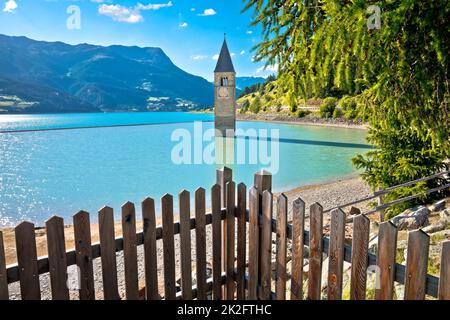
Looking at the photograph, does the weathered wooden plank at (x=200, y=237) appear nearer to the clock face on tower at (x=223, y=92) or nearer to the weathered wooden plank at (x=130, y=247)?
the weathered wooden plank at (x=130, y=247)

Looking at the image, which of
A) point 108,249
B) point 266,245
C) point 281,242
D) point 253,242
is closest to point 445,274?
point 281,242

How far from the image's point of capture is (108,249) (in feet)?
7.99

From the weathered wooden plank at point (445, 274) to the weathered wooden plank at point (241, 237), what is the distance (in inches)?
64.2

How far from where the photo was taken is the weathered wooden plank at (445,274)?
1795 mm

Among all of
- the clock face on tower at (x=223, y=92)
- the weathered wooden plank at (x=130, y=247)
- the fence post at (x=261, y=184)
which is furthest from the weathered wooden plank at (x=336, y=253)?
the clock face on tower at (x=223, y=92)

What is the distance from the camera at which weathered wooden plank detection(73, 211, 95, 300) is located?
89.5 inches

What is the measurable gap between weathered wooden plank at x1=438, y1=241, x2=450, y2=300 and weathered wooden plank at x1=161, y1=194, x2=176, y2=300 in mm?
1899

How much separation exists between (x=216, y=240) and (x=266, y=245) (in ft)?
1.54

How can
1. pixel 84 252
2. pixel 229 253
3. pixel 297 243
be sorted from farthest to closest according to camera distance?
pixel 229 253
pixel 297 243
pixel 84 252

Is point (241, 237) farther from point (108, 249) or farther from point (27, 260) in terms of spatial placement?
point (27, 260)

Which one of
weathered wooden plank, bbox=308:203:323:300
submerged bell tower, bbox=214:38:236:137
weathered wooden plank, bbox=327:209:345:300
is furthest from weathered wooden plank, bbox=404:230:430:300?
submerged bell tower, bbox=214:38:236:137
